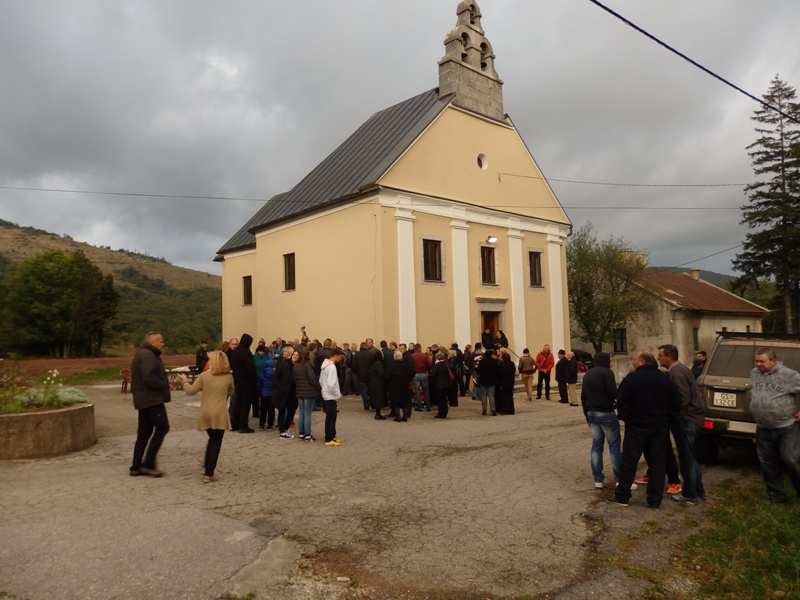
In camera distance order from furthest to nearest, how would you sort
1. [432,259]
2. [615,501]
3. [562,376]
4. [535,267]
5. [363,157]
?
[535,267] → [363,157] → [432,259] → [562,376] → [615,501]

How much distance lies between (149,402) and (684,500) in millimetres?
6515

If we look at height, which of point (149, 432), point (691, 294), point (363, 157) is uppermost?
point (363, 157)

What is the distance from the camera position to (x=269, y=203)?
96.9ft

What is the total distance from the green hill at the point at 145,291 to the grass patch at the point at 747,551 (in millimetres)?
40705

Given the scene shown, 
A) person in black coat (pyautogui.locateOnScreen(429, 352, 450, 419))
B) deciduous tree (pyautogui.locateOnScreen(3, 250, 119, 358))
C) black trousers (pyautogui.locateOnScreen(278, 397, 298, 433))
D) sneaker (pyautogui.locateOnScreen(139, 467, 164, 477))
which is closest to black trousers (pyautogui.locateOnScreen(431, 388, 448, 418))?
person in black coat (pyautogui.locateOnScreen(429, 352, 450, 419))

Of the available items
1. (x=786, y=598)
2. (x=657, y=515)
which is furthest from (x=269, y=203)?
(x=786, y=598)

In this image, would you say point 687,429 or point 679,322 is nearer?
point 687,429

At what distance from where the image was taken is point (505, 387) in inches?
573

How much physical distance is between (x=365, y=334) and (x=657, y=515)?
13.7 m

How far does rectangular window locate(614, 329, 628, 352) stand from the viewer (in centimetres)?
3641

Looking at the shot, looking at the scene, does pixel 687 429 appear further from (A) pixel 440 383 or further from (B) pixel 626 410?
(A) pixel 440 383

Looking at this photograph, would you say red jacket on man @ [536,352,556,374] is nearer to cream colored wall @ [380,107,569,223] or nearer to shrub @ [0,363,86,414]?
cream colored wall @ [380,107,569,223]

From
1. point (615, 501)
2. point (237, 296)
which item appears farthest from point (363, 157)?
point (615, 501)

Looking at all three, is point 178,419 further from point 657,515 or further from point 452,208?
point 452,208
